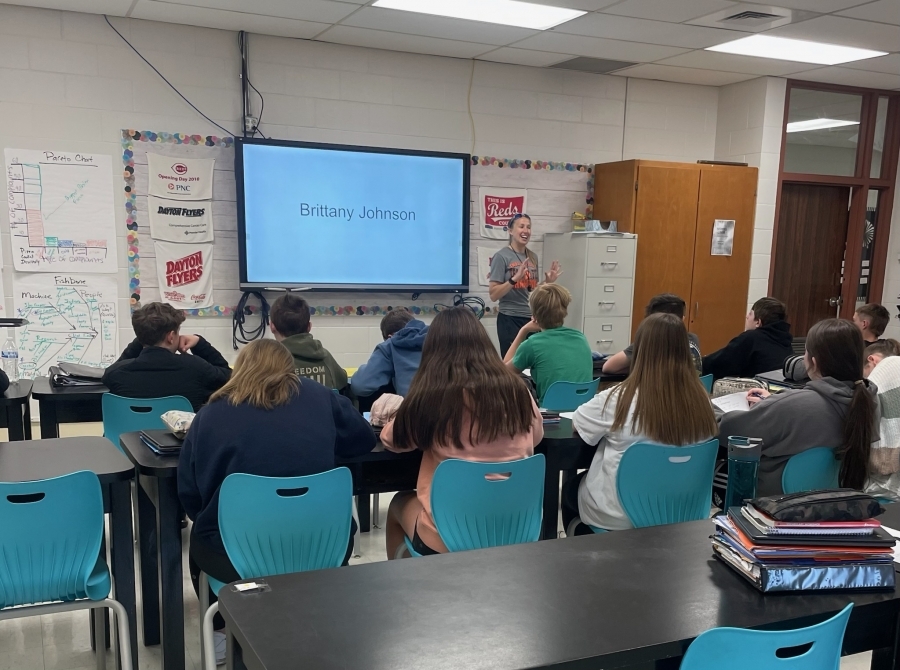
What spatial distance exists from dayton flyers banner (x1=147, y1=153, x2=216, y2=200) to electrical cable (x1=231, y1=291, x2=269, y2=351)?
2.33 feet

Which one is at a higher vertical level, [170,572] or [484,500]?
[484,500]

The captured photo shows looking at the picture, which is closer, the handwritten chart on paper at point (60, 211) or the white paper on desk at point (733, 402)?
the white paper on desk at point (733, 402)

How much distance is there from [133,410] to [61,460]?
0.81 m

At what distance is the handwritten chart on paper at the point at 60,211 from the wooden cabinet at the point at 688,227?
11.8ft

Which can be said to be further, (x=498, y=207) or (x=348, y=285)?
(x=498, y=207)

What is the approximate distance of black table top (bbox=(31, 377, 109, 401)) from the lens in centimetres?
306

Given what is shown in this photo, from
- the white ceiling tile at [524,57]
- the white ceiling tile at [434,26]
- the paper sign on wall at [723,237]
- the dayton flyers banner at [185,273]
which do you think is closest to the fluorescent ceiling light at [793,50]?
the white ceiling tile at [524,57]

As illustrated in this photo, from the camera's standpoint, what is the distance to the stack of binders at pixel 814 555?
143 cm

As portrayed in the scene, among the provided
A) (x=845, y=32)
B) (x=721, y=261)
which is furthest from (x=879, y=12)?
(x=721, y=261)

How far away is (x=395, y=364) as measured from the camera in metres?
3.18

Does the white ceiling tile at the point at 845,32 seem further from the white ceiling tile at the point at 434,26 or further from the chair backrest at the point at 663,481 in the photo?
the chair backrest at the point at 663,481

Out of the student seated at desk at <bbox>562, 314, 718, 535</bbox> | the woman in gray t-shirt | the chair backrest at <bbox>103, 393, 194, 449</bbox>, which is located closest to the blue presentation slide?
the woman in gray t-shirt

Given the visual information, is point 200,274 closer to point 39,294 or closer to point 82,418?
point 39,294

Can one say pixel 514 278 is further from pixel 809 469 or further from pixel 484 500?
pixel 484 500
